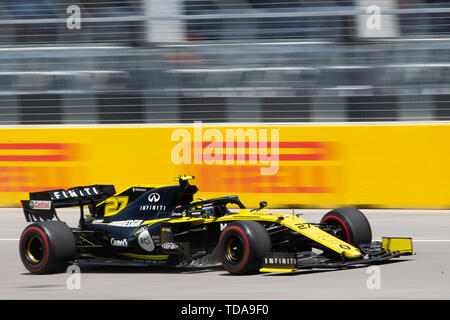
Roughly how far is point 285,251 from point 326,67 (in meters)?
5.88

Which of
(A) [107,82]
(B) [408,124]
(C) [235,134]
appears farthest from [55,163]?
(B) [408,124]

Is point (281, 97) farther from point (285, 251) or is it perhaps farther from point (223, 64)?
point (285, 251)

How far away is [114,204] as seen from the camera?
9477 mm

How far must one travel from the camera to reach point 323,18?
1387 cm

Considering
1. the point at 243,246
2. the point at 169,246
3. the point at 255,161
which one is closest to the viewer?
the point at 243,246

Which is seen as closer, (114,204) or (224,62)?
(114,204)

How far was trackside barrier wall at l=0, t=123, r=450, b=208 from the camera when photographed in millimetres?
13062

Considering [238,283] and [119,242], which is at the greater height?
[119,242]

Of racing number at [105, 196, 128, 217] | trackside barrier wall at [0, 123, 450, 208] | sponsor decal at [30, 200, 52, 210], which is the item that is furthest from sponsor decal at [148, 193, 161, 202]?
trackside barrier wall at [0, 123, 450, 208]

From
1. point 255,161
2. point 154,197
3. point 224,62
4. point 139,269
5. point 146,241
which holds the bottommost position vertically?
point 139,269

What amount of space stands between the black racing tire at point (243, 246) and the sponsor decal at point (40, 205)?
2.29 metres

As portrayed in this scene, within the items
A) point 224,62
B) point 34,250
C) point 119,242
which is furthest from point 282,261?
point 224,62

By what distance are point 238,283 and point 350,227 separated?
1.68 meters

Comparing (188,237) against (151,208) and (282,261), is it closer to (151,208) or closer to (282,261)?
(151,208)
